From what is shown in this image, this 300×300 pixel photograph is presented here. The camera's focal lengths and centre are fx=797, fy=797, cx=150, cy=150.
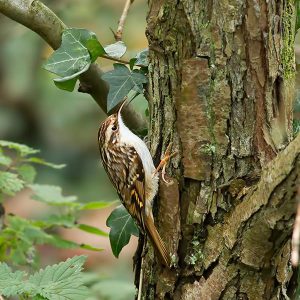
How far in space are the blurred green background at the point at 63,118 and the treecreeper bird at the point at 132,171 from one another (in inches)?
131

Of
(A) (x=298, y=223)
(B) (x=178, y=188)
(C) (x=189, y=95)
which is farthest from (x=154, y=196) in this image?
(A) (x=298, y=223)

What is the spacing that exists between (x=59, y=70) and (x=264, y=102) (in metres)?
0.66

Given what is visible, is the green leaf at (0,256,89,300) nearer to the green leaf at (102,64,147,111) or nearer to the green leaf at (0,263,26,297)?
the green leaf at (0,263,26,297)

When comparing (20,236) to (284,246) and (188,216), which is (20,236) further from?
(284,246)

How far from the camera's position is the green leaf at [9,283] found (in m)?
2.17

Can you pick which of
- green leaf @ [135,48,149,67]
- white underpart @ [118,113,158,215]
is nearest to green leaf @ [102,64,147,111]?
green leaf @ [135,48,149,67]

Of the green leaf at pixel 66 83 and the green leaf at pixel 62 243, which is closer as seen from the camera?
the green leaf at pixel 66 83

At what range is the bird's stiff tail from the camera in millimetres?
2191

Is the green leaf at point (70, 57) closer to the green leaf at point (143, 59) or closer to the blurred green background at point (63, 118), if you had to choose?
the green leaf at point (143, 59)

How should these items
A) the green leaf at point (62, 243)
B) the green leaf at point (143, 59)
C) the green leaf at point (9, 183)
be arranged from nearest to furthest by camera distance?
the green leaf at point (143, 59) < the green leaf at point (9, 183) < the green leaf at point (62, 243)

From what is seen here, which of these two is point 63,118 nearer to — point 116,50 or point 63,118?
point 63,118

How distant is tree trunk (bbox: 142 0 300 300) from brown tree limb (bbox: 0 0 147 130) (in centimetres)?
38

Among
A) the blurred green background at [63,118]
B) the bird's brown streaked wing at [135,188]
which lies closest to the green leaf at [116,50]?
the bird's brown streaked wing at [135,188]

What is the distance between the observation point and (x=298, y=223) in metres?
1.21
